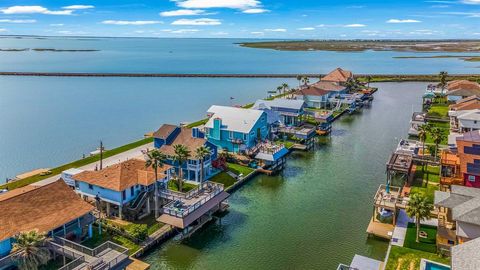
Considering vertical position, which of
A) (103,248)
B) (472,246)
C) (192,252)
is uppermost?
(472,246)

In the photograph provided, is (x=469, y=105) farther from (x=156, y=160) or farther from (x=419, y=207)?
(x=156, y=160)

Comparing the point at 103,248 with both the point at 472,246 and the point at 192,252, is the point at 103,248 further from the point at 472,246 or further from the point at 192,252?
the point at 472,246

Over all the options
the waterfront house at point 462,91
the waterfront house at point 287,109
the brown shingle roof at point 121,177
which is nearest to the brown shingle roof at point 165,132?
the brown shingle roof at point 121,177

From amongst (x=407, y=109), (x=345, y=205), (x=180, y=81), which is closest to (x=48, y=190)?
(x=345, y=205)

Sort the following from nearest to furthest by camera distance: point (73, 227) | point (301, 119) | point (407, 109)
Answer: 1. point (73, 227)
2. point (301, 119)
3. point (407, 109)

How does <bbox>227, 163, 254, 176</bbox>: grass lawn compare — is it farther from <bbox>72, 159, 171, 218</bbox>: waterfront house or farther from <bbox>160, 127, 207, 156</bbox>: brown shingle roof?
<bbox>72, 159, 171, 218</bbox>: waterfront house

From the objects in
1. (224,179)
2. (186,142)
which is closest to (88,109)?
(186,142)

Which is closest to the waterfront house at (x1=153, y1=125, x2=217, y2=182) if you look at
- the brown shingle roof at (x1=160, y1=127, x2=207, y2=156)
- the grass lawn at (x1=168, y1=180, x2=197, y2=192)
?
the brown shingle roof at (x1=160, y1=127, x2=207, y2=156)
